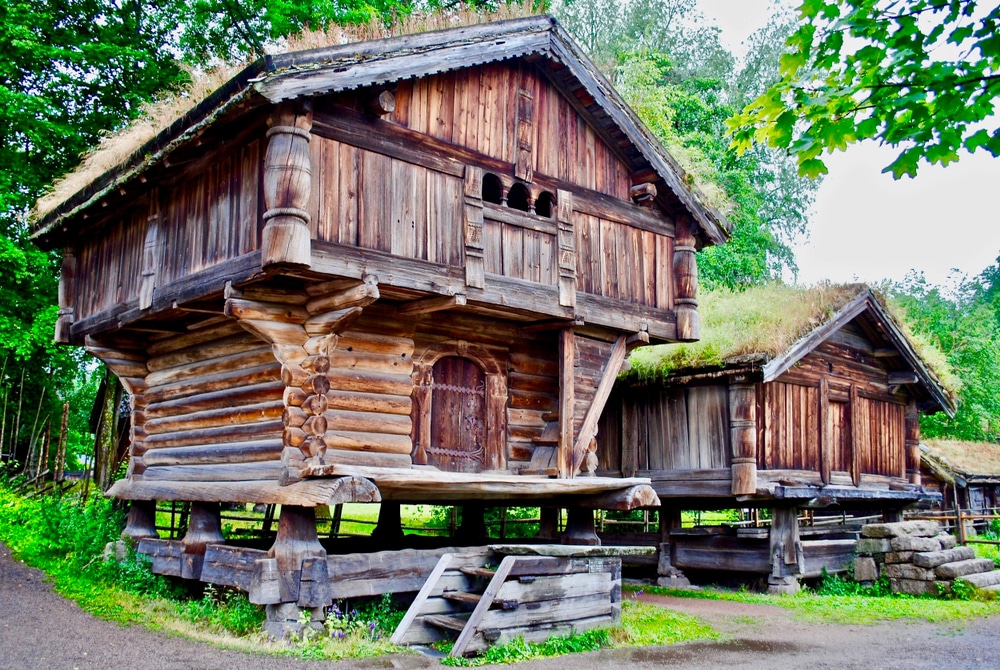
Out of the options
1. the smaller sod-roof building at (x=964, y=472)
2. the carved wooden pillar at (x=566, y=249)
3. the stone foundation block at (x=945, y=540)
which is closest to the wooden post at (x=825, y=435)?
the stone foundation block at (x=945, y=540)

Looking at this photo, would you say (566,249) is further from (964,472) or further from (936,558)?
(964,472)

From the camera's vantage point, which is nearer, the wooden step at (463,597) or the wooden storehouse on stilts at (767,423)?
the wooden step at (463,597)

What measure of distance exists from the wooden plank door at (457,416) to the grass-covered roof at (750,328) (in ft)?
18.3

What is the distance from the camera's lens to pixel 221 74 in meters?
12.1

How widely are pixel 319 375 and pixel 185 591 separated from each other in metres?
4.70

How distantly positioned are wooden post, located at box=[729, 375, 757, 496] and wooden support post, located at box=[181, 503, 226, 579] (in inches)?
353

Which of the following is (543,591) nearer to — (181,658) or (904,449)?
(181,658)

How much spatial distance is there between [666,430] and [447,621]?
8.69 metres

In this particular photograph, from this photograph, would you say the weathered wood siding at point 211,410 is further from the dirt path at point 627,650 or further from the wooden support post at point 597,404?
the wooden support post at point 597,404

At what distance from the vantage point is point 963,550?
1783 cm

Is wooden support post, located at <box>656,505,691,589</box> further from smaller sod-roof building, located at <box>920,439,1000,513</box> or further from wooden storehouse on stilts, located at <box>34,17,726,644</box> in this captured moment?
smaller sod-roof building, located at <box>920,439,1000,513</box>

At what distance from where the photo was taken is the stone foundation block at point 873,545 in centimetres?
1767

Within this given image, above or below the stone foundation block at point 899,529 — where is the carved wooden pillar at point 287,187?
above

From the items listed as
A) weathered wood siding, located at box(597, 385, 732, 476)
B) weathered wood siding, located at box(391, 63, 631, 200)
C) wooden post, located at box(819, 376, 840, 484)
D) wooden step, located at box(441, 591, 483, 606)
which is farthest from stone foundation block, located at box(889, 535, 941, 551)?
wooden step, located at box(441, 591, 483, 606)
